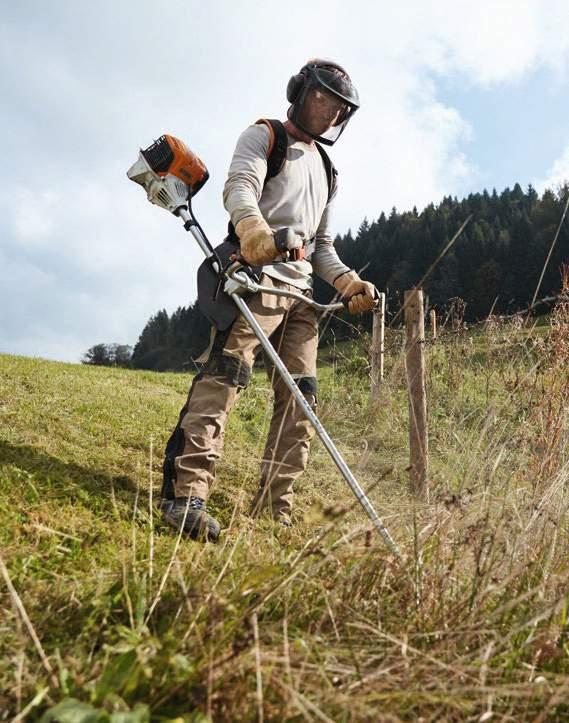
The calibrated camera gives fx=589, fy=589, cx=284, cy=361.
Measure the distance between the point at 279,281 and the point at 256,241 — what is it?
Result: 1.68 ft

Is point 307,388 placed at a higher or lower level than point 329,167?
lower

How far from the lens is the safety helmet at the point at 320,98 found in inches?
122


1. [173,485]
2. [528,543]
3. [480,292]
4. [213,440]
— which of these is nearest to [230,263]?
[213,440]

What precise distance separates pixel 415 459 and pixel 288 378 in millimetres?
2227

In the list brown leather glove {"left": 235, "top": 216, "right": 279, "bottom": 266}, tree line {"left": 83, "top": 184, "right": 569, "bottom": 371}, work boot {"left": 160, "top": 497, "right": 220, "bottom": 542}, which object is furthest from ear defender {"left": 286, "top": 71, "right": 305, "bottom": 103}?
tree line {"left": 83, "top": 184, "right": 569, "bottom": 371}

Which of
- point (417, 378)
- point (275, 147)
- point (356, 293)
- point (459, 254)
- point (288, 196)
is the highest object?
point (459, 254)

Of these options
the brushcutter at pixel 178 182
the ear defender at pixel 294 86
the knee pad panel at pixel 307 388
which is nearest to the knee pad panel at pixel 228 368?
the brushcutter at pixel 178 182

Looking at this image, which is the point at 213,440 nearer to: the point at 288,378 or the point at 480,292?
the point at 288,378

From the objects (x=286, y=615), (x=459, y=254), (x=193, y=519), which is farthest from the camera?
(x=459, y=254)

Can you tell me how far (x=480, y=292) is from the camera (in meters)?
43.5

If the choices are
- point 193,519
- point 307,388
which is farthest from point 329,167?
point 193,519

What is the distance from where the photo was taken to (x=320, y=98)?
3.16 m

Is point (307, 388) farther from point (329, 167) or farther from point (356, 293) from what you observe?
point (329, 167)

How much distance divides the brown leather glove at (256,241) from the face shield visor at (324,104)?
0.85m
